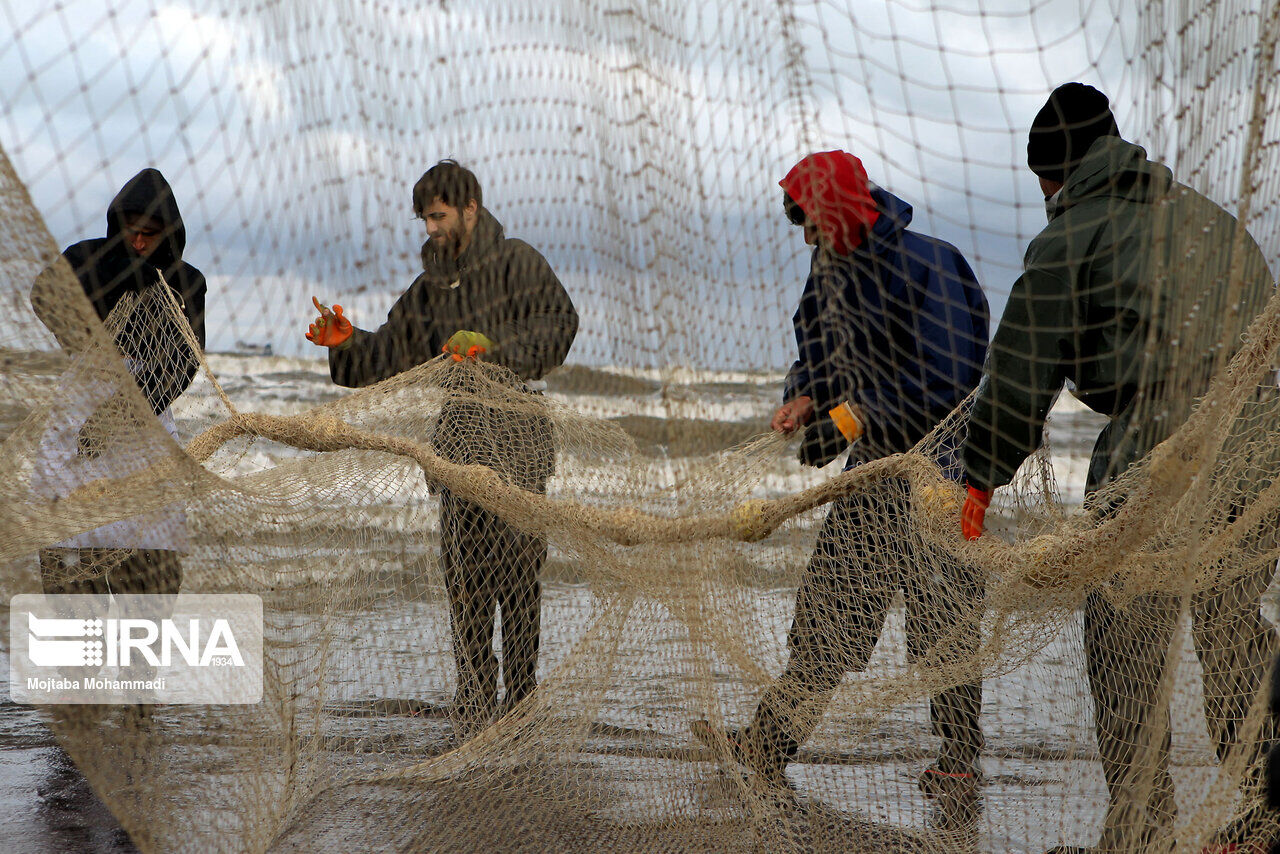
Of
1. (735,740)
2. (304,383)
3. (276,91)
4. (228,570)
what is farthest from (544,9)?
(304,383)

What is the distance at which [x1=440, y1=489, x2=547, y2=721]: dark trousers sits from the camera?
378 cm

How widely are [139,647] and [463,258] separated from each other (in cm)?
170

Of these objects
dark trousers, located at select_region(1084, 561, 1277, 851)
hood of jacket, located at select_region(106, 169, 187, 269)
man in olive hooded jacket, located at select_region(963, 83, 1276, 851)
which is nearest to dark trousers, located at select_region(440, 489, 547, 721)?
hood of jacket, located at select_region(106, 169, 187, 269)

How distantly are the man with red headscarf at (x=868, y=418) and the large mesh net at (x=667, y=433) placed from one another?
14 mm

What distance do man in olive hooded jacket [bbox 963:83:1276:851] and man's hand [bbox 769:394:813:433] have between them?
82 cm

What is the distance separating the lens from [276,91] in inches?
133

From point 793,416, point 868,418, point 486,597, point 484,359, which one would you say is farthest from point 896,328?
point 486,597

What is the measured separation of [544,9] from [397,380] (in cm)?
133

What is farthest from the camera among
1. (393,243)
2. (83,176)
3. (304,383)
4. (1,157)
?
(304,383)

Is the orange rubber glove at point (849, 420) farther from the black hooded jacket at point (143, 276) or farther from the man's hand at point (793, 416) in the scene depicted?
the black hooded jacket at point (143, 276)

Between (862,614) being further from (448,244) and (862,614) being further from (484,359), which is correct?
(448,244)

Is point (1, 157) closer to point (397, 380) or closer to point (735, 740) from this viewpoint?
point (397, 380)

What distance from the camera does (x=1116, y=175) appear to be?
2738 millimetres

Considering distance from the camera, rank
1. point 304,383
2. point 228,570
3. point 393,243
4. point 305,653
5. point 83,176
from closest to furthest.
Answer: point 83,176
point 228,570
point 305,653
point 393,243
point 304,383
